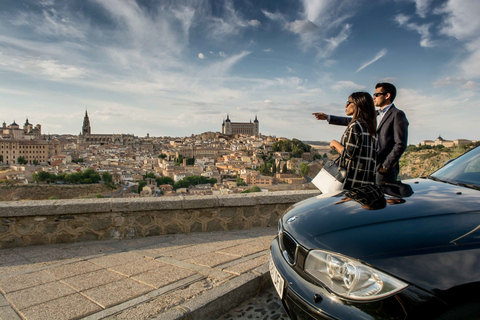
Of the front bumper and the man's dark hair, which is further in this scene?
the man's dark hair

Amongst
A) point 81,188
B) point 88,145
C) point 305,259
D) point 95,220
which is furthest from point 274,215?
point 88,145

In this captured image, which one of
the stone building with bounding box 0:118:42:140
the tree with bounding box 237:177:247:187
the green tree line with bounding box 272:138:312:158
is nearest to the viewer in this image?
the tree with bounding box 237:177:247:187

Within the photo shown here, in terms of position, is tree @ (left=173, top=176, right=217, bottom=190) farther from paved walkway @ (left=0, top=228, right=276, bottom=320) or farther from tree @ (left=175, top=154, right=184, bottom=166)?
paved walkway @ (left=0, top=228, right=276, bottom=320)

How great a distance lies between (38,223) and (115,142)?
554ft

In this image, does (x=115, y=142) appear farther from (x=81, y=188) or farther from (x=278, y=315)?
(x=278, y=315)

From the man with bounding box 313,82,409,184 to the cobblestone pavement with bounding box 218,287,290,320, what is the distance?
170 centimetres

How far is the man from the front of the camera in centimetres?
339

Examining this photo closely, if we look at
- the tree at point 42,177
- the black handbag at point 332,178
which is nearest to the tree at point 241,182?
the tree at point 42,177

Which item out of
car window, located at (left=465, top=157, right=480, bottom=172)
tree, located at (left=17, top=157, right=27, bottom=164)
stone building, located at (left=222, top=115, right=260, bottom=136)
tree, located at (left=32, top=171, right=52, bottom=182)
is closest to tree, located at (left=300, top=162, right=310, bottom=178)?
tree, located at (left=32, top=171, right=52, bottom=182)

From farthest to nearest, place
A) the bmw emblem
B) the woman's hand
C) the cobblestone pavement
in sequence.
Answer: the woman's hand
the cobblestone pavement
the bmw emblem

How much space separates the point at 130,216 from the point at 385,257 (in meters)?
3.54

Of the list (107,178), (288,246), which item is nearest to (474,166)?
(288,246)

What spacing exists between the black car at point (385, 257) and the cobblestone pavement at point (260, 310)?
0.43 m

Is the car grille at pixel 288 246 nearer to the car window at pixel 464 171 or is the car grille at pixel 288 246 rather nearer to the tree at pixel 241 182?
the car window at pixel 464 171
